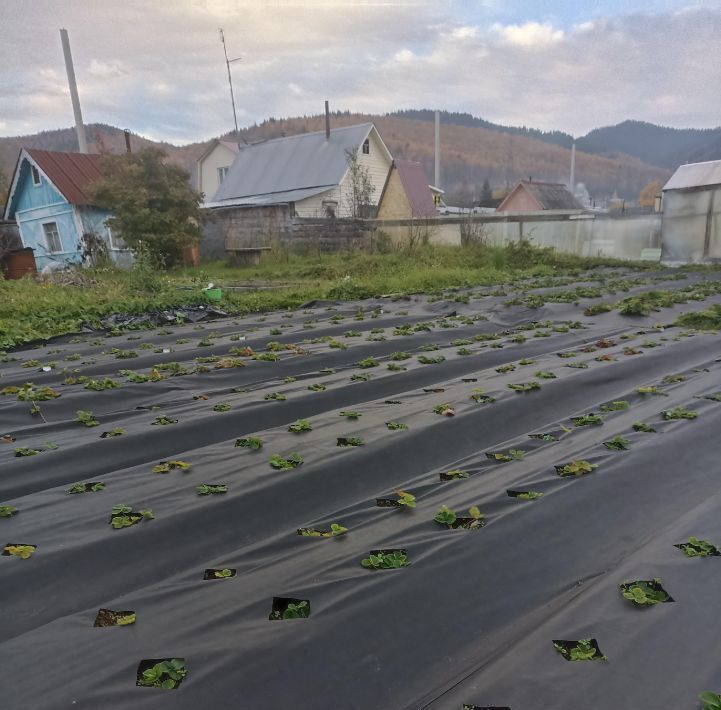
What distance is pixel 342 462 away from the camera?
7.64ft

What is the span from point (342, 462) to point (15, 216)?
22360mm

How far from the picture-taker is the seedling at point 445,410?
111 inches

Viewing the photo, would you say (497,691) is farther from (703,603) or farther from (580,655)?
(703,603)

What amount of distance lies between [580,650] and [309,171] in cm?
2278

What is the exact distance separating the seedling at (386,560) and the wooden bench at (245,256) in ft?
47.0

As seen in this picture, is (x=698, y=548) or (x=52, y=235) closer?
(x=698, y=548)

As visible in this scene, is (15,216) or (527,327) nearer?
(527,327)

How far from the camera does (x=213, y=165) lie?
104 ft

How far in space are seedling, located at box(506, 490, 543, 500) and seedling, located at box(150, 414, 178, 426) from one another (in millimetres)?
2007

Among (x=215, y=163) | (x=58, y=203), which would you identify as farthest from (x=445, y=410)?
(x=215, y=163)

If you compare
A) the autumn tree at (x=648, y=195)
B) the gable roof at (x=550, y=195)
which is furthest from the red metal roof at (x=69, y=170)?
the autumn tree at (x=648, y=195)

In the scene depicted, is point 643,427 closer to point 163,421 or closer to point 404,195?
point 163,421

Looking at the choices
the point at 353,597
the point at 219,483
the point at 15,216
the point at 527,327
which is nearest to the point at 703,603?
the point at 353,597

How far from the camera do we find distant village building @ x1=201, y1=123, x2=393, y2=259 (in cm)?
1673
